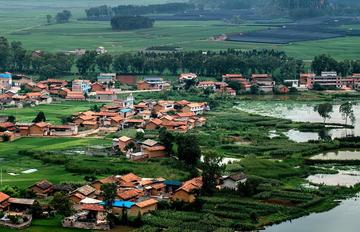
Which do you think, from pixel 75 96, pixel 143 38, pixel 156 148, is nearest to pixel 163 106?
pixel 75 96

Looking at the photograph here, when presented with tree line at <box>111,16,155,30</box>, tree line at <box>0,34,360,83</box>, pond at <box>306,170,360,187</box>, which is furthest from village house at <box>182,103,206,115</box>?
tree line at <box>111,16,155,30</box>

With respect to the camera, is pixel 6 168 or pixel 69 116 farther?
pixel 69 116

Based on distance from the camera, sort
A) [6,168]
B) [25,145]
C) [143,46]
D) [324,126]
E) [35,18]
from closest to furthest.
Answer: [6,168] < [25,145] < [324,126] < [143,46] < [35,18]

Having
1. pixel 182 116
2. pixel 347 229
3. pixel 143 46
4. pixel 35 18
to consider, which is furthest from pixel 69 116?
pixel 35 18

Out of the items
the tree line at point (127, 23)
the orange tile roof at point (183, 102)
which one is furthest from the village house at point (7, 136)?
the tree line at point (127, 23)

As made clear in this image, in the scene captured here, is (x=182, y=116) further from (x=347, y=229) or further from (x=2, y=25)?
(x=2, y=25)

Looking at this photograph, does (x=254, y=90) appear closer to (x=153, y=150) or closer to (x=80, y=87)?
(x=80, y=87)

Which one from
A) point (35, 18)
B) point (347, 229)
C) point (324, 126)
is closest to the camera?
point (347, 229)

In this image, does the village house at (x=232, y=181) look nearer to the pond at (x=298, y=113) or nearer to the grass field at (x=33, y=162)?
the grass field at (x=33, y=162)
